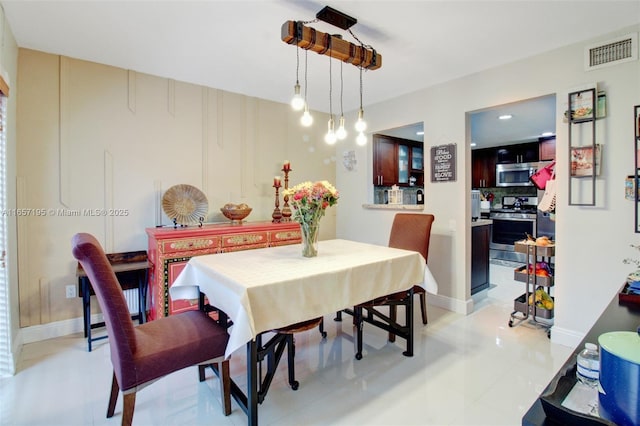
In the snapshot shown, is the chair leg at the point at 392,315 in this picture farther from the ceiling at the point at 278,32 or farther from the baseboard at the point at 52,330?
the baseboard at the point at 52,330

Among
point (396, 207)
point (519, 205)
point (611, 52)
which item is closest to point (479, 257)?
point (396, 207)

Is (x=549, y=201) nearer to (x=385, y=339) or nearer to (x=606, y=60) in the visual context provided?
(x=606, y=60)

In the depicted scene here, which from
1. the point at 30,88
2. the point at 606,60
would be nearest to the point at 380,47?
the point at 606,60

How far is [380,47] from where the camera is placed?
275cm

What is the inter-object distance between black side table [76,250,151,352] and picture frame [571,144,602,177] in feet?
12.4

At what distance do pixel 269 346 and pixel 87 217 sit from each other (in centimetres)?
234

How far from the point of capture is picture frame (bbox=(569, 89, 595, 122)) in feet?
8.43

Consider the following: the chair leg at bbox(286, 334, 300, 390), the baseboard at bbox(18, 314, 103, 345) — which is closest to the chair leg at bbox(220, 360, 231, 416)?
the chair leg at bbox(286, 334, 300, 390)

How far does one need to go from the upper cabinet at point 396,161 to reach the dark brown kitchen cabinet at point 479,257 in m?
1.49

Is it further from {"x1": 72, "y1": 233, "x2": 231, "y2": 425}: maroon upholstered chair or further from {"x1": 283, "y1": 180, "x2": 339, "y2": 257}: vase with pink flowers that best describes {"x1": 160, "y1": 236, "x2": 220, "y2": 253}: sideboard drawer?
{"x1": 283, "y1": 180, "x2": 339, "y2": 257}: vase with pink flowers

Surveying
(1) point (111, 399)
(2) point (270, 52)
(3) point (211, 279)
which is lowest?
(1) point (111, 399)

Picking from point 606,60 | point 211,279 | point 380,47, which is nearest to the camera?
point 211,279

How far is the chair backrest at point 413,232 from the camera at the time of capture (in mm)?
3197

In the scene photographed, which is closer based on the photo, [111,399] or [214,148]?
[111,399]
